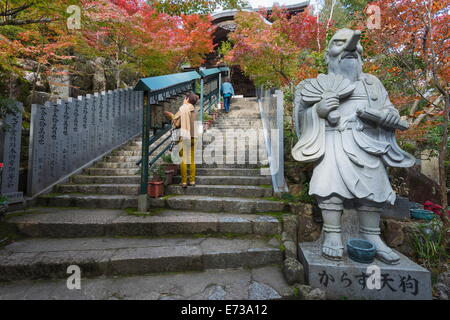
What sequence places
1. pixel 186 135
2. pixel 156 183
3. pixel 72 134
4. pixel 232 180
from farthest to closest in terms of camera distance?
pixel 72 134 < pixel 232 180 < pixel 186 135 < pixel 156 183

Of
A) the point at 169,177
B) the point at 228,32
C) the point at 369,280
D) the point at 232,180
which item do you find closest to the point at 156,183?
the point at 169,177

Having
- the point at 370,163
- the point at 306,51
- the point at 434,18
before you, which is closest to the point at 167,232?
the point at 370,163

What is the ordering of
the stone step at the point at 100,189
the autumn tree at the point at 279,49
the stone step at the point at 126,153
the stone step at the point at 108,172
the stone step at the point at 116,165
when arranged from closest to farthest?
the stone step at the point at 100,189 < the stone step at the point at 108,172 < the stone step at the point at 116,165 < the stone step at the point at 126,153 < the autumn tree at the point at 279,49

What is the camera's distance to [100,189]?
4.47 meters

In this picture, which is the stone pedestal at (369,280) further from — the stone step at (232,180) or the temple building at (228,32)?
the temple building at (228,32)

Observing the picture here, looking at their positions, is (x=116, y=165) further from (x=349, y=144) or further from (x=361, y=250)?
(x=361, y=250)

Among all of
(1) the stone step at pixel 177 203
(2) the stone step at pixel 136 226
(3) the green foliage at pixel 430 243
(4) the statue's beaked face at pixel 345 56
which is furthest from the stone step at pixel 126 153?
(3) the green foliage at pixel 430 243

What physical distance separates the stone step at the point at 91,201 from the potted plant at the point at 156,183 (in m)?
0.33

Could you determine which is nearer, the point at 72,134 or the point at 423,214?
the point at 423,214

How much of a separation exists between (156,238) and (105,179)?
8.48 ft

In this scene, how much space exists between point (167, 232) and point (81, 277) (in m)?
1.16

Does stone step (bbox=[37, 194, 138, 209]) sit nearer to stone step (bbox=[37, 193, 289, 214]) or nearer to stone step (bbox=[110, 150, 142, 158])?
stone step (bbox=[37, 193, 289, 214])

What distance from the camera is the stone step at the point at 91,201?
3986mm
